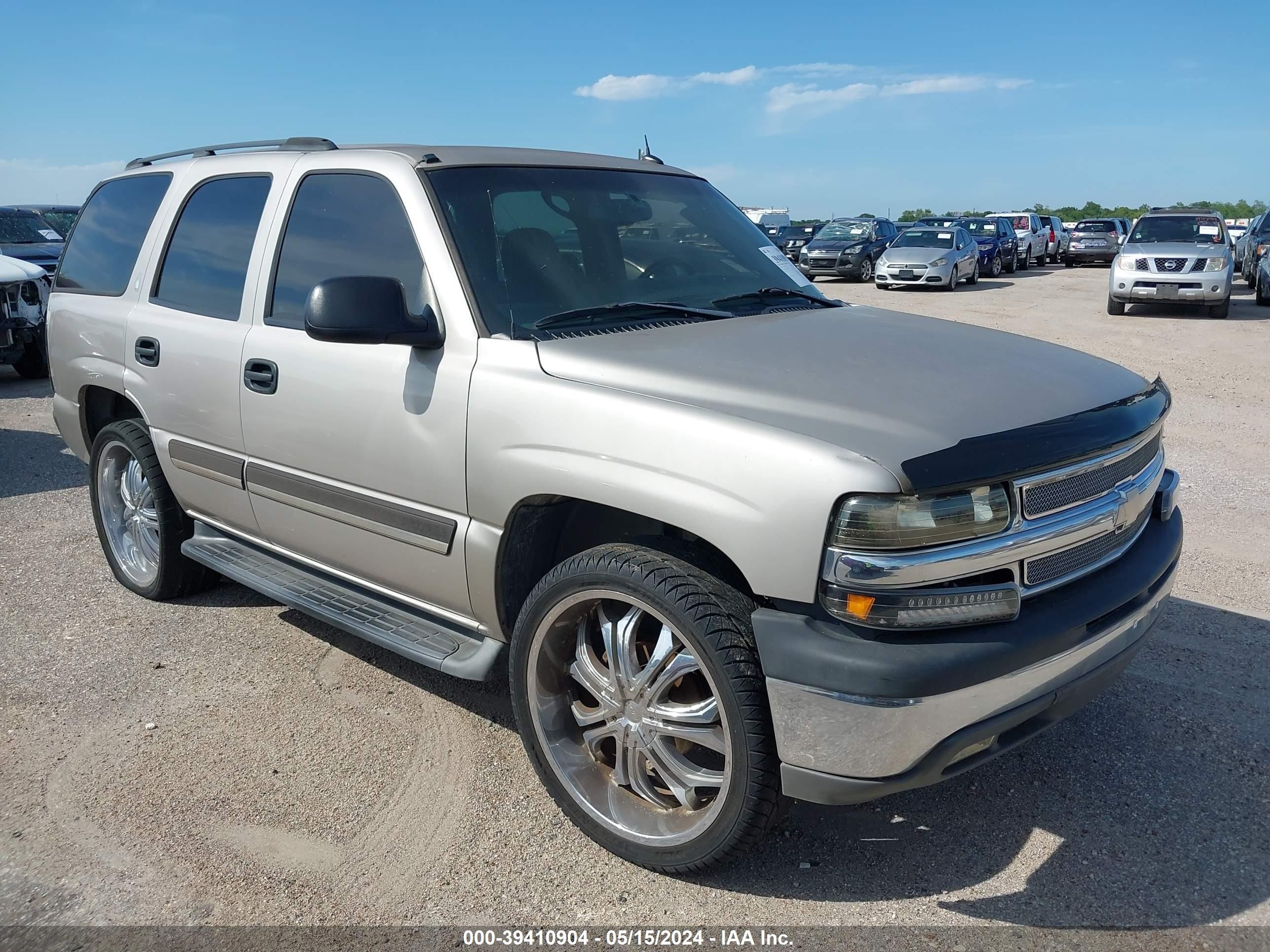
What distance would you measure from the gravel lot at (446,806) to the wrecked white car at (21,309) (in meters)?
7.04

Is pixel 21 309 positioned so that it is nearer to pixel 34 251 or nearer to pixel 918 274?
pixel 34 251

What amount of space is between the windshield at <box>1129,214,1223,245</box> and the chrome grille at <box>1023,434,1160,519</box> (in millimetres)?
17338

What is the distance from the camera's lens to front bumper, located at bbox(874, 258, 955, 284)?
2341 cm

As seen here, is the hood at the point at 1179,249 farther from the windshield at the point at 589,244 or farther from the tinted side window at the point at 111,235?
the tinted side window at the point at 111,235

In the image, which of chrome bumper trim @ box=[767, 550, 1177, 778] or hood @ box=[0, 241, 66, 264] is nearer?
chrome bumper trim @ box=[767, 550, 1177, 778]

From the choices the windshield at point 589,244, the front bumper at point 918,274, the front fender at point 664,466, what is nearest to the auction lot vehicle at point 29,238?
the windshield at point 589,244

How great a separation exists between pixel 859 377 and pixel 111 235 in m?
3.80

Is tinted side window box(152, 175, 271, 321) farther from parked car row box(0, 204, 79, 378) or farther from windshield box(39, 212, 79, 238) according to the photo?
windshield box(39, 212, 79, 238)

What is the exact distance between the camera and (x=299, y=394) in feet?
11.6

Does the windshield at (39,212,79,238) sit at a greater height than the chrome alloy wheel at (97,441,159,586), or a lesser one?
greater

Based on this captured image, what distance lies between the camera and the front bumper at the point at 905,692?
227cm

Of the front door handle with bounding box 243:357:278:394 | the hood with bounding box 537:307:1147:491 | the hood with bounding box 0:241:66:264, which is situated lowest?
the front door handle with bounding box 243:357:278:394

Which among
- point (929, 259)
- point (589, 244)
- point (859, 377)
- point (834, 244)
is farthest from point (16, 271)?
point (834, 244)

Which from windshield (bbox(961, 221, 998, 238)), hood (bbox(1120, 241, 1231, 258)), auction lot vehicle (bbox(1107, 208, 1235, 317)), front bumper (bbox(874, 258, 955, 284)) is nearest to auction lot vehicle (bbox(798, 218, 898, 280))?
windshield (bbox(961, 221, 998, 238))
